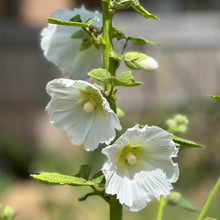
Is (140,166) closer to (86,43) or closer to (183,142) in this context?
(183,142)

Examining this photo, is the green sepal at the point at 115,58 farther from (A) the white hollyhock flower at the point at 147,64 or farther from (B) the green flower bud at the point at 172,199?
(B) the green flower bud at the point at 172,199

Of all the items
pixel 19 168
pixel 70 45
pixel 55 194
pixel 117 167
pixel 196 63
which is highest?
pixel 70 45

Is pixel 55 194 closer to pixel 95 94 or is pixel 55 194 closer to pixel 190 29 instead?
pixel 190 29

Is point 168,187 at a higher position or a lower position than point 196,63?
higher

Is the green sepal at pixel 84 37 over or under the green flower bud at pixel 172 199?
over

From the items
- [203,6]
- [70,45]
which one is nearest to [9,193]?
[203,6]

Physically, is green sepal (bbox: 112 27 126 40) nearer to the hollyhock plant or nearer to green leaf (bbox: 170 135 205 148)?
the hollyhock plant

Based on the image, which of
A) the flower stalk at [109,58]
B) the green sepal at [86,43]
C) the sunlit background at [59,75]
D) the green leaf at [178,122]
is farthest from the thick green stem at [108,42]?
the sunlit background at [59,75]
